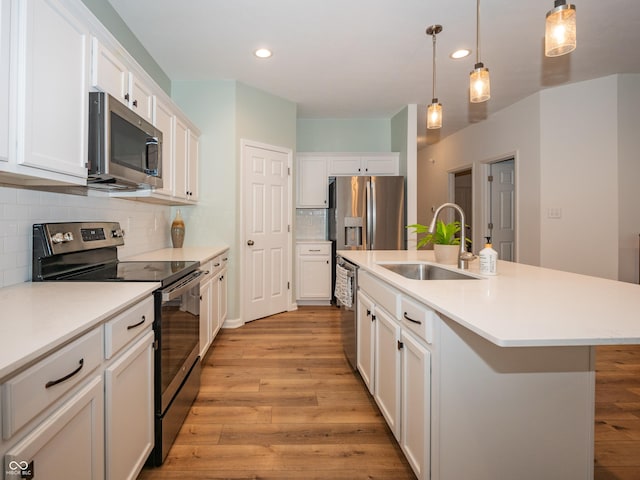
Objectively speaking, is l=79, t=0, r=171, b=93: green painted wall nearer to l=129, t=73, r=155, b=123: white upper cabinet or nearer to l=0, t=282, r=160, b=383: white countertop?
l=129, t=73, r=155, b=123: white upper cabinet

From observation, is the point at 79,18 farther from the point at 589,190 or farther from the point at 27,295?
the point at 589,190

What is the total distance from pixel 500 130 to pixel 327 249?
2989mm

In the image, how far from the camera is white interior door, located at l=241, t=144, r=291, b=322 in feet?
13.0

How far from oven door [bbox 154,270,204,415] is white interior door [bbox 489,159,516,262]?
4.80 metres

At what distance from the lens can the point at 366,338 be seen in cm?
224

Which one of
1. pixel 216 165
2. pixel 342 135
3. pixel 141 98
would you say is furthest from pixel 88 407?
pixel 342 135

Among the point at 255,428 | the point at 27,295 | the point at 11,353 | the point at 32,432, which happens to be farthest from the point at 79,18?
the point at 255,428

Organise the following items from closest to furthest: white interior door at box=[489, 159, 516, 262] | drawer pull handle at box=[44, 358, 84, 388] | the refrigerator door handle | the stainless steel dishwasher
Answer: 1. drawer pull handle at box=[44, 358, 84, 388]
2. the stainless steel dishwasher
3. the refrigerator door handle
4. white interior door at box=[489, 159, 516, 262]

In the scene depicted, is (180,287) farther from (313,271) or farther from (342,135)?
(342,135)

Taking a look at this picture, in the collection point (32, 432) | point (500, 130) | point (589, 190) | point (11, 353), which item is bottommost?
point (32, 432)

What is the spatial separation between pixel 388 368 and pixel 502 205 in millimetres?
4549

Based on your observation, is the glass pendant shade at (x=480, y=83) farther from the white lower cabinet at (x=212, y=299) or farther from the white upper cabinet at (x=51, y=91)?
the white lower cabinet at (x=212, y=299)

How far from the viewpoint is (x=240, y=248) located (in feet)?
12.7

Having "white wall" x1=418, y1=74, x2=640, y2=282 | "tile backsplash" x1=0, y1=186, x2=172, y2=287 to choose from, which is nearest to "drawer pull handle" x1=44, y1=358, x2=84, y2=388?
"tile backsplash" x1=0, y1=186, x2=172, y2=287
